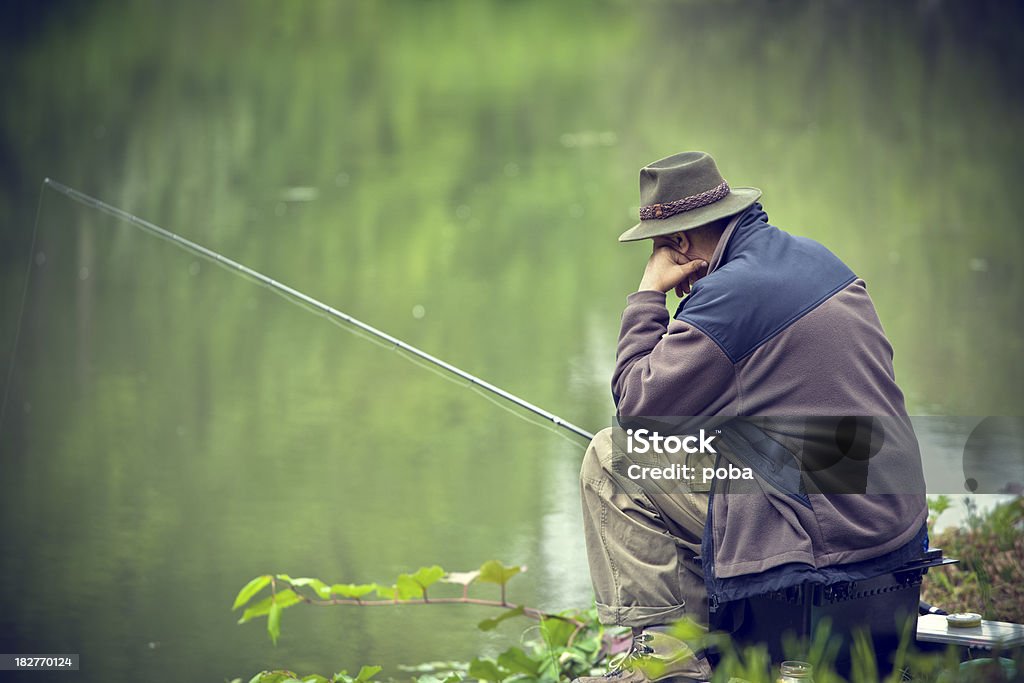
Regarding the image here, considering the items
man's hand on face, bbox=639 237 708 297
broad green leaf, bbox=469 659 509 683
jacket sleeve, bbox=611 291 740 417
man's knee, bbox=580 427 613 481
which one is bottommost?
broad green leaf, bbox=469 659 509 683

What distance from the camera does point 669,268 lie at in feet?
7.34

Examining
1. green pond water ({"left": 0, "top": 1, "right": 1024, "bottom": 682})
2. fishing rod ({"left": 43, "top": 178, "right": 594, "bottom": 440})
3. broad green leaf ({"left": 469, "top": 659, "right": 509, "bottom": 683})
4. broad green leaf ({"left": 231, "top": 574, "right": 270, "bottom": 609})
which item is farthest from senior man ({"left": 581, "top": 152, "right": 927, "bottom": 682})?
green pond water ({"left": 0, "top": 1, "right": 1024, "bottom": 682})

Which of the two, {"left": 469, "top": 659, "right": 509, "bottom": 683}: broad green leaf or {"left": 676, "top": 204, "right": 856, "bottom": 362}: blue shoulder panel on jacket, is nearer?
{"left": 676, "top": 204, "right": 856, "bottom": 362}: blue shoulder panel on jacket

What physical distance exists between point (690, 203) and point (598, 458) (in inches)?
17.5

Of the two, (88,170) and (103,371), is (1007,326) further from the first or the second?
(88,170)

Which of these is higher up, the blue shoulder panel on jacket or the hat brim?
the hat brim

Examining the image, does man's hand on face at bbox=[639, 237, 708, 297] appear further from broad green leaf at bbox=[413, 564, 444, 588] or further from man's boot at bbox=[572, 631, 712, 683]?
broad green leaf at bbox=[413, 564, 444, 588]

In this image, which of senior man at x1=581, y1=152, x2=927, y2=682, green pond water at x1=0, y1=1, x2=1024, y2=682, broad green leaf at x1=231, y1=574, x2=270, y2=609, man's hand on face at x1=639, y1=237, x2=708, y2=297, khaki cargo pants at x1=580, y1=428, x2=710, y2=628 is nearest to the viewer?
senior man at x1=581, y1=152, x2=927, y2=682

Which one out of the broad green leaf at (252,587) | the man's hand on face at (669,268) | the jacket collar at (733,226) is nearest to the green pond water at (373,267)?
the broad green leaf at (252,587)

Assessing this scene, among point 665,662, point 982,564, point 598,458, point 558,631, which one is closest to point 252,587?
point 558,631

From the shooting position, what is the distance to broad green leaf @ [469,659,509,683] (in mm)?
2566

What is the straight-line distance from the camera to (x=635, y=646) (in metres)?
2.11

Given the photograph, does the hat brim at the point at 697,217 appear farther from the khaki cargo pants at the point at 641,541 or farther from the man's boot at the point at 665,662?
the man's boot at the point at 665,662

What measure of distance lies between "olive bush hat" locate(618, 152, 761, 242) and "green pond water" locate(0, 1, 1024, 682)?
1.32 metres
